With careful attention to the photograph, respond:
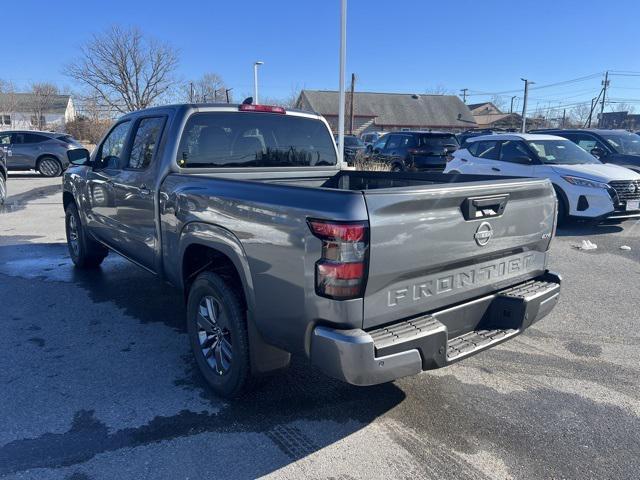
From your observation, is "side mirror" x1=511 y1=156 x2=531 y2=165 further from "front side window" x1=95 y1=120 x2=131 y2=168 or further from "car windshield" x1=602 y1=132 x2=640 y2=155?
"front side window" x1=95 y1=120 x2=131 y2=168

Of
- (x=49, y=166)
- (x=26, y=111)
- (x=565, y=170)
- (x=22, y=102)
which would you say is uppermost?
(x=22, y=102)

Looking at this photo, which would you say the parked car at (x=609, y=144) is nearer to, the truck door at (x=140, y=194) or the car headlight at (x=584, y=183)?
the car headlight at (x=584, y=183)

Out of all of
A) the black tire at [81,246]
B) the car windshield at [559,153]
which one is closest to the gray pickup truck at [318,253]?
the black tire at [81,246]

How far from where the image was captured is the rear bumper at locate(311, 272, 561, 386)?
2.29m

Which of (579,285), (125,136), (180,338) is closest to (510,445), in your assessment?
(180,338)

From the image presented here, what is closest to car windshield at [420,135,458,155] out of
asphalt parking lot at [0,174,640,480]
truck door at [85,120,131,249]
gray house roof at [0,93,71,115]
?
asphalt parking lot at [0,174,640,480]

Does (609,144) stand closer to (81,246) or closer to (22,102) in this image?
(81,246)

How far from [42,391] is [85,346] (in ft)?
2.41

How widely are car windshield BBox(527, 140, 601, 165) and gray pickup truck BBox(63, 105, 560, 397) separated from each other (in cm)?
608

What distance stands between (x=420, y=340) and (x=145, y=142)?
9.88ft

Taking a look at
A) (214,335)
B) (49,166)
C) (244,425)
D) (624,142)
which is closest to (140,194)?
(214,335)

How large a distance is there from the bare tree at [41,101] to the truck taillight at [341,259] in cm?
7162

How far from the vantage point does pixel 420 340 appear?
243 cm

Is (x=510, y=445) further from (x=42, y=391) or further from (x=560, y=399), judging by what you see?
(x=42, y=391)
